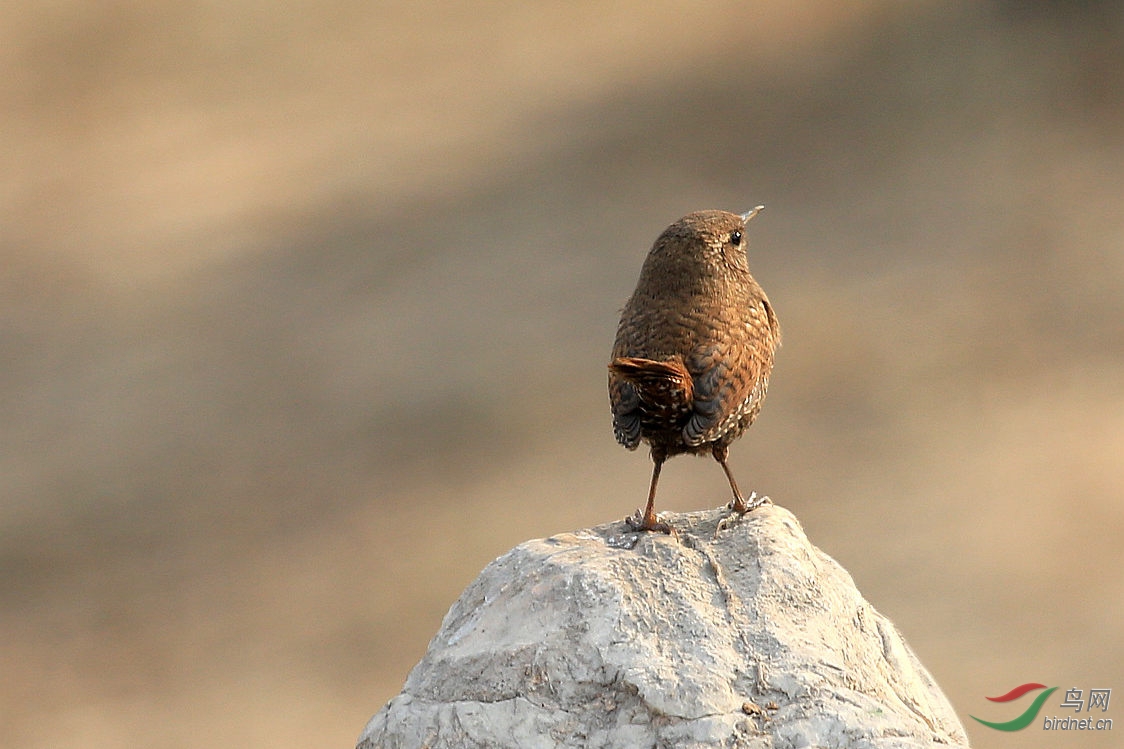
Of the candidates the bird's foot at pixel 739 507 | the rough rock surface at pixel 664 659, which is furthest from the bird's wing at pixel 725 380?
the rough rock surface at pixel 664 659

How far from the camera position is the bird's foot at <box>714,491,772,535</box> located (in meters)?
3.89

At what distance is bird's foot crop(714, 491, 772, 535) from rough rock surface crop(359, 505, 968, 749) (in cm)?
10

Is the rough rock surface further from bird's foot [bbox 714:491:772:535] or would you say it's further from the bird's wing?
the bird's wing

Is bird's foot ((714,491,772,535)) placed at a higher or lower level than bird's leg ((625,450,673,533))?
higher

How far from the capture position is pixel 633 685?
10.5ft

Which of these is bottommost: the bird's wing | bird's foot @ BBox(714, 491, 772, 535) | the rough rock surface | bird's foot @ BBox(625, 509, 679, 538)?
the rough rock surface

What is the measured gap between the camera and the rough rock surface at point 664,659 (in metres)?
3.16

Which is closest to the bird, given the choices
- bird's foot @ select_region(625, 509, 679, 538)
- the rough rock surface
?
bird's foot @ select_region(625, 509, 679, 538)

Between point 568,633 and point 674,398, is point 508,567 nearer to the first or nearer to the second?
point 568,633

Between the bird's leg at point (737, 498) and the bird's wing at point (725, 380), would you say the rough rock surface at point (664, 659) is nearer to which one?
the bird's leg at point (737, 498)

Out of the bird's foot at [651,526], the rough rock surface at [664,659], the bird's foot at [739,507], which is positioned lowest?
the rough rock surface at [664,659]

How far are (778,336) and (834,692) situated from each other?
5.05 feet

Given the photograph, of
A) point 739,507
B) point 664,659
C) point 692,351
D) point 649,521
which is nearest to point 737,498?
point 739,507

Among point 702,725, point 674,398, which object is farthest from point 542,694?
point 674,398
